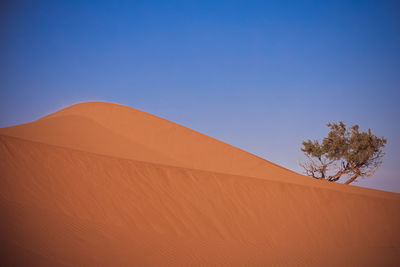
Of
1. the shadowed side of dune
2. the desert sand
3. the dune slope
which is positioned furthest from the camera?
the dune slope

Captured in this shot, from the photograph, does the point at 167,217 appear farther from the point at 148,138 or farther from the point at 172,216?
the point at 148,138

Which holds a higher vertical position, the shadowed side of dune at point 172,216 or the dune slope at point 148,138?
the dune slope at point 148,138

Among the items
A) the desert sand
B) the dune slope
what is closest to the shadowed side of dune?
the desert sand

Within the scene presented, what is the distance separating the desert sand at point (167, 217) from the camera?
26.6ft

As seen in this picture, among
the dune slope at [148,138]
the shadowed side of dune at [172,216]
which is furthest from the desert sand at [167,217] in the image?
the dune slope at [148,138]

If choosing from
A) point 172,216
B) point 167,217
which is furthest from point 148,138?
point 167,217

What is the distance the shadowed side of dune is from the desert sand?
0.13ft

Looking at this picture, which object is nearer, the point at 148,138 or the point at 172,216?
the point at 172,216

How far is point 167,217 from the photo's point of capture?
11.5m

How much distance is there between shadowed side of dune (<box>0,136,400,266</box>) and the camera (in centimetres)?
841

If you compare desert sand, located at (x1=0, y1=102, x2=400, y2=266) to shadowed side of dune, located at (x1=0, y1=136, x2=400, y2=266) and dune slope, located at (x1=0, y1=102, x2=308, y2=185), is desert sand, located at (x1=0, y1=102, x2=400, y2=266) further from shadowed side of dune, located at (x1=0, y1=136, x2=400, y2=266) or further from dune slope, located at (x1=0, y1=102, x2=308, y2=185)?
dune slope, located at (x1=0, y1=102, x2=308, y2=185)

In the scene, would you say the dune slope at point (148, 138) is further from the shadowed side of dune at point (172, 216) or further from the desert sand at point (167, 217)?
the shadowed side of dune at point (172, 216)

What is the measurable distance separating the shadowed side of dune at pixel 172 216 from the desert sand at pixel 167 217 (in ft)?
0.13

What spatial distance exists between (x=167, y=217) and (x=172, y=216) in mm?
247
